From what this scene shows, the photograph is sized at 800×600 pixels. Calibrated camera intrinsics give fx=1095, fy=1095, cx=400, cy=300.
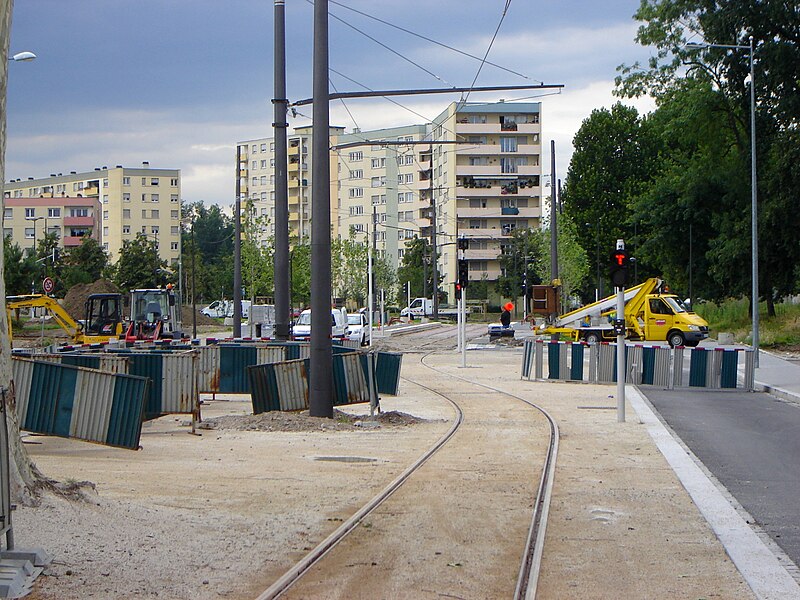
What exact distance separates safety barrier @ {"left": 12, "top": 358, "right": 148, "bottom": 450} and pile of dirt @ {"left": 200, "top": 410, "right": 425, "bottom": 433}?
3.60 meters

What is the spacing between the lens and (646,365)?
93.9 ft

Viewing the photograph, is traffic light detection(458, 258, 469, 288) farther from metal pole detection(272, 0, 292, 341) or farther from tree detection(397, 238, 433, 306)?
tree detection(397, 238, 433, 306)

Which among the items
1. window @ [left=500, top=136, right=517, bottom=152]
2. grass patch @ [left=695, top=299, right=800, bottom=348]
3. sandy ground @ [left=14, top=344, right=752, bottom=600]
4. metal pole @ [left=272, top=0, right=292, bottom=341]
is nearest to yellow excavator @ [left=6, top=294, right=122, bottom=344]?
metal pole @ [left=272, top=0, right=292, bottom=341]

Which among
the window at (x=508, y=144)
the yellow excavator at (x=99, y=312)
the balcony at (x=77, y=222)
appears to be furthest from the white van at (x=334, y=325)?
the balcony at (x=77, y=222)

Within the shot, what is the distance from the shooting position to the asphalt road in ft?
33.9

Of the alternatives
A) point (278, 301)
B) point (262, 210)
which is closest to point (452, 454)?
point (278, 301)

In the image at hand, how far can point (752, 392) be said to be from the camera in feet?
88.5

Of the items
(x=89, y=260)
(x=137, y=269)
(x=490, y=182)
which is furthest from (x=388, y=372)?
(x=490, y=182)

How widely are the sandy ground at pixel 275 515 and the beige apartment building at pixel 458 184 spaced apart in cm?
9355

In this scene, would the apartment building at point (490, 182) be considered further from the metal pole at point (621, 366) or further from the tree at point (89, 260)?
the metal pole at point (621, 366)

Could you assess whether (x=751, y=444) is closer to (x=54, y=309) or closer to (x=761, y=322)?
(x=54, y=309)

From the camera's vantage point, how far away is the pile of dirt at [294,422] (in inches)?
683

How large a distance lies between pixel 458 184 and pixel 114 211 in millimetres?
40971

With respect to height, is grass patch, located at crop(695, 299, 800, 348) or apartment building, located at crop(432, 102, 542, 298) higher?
apartment building, located at crop(432, 102, 542, 298)
